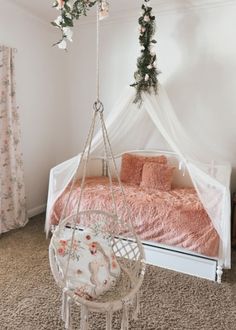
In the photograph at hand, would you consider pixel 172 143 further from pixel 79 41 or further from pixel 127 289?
pixel 79 41

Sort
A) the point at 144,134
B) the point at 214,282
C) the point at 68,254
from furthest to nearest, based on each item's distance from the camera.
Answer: the point at 144,134 < the point at 214,282 < the point at 68,254

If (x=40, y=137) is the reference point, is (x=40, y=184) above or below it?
below

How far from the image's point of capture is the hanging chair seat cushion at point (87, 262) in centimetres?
183

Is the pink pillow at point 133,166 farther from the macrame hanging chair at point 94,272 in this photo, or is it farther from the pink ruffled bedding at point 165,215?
the macrame hanging chair at point 94,272

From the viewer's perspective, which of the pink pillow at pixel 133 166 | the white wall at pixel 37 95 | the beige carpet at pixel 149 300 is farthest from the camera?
the pink pillow at pixel 133 166

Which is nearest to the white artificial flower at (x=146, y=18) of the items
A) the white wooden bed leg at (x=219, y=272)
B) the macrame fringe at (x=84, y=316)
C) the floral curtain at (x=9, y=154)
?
the floral curtain at (x=9, y=154)

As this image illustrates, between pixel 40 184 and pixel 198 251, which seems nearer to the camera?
pixel 198 251

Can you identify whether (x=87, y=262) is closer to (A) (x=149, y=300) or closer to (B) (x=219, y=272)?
(A) (x=149, y=300)

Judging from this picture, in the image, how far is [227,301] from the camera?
2.28 metres

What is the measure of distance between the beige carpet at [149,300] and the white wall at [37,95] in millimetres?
1465

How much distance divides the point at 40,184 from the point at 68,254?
8.10ft

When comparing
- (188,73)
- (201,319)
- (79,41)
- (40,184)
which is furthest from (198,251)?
(79,41)

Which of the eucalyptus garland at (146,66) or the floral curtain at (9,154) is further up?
the eucalyptus garland at (146,66)

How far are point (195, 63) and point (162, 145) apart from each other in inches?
43.6
